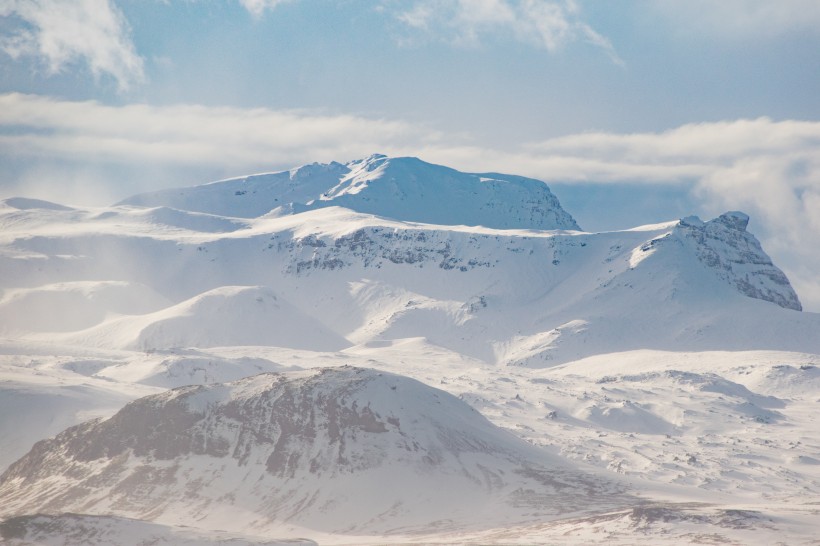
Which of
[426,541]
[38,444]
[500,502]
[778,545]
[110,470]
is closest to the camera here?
[778,545]

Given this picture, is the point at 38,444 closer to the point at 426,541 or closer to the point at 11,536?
the point at 11,536

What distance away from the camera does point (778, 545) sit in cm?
11719

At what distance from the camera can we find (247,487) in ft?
508

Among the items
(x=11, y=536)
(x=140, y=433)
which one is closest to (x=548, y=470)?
(x=140, y=433)

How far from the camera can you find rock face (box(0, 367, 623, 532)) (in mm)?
149625

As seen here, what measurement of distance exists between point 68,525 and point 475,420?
239 feet

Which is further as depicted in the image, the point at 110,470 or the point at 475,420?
the point at 475,420

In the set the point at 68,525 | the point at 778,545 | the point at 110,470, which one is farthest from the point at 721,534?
the point at 110,470

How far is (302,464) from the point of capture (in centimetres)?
15838

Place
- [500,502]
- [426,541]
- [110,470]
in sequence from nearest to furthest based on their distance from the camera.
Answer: [426,541]
[500,502]
[110,470]

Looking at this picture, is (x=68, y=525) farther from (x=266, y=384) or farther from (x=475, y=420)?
(x=475, y=420)

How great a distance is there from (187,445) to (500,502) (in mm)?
48053

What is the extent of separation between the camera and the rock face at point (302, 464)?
491 feet

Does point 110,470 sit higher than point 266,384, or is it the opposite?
point 266,384
